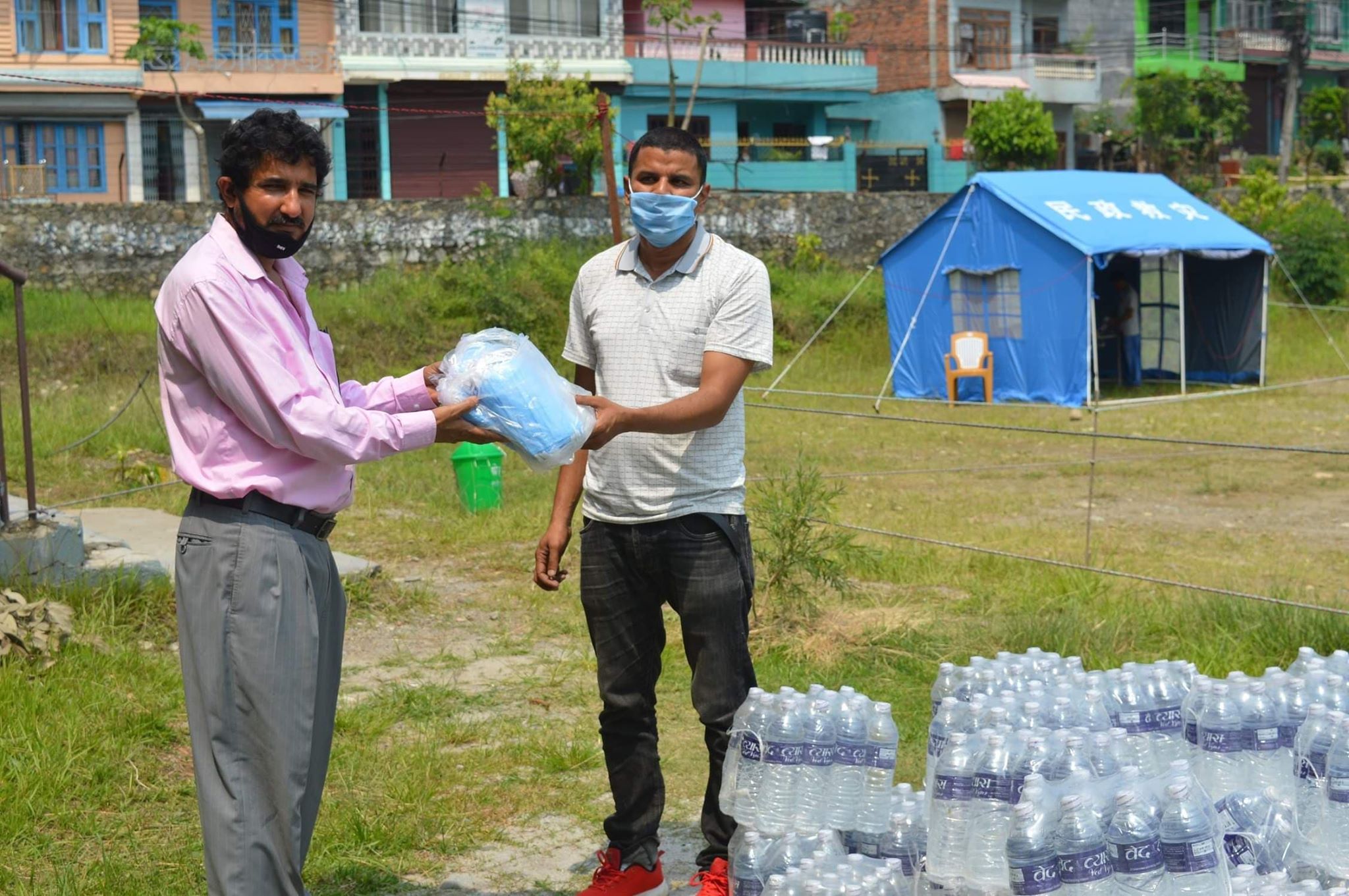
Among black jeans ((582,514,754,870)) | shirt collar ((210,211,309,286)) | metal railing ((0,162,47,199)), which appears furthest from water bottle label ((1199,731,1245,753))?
metal railing ((0,162,47,199))

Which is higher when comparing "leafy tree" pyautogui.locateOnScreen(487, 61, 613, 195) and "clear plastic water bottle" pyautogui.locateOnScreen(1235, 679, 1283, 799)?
"leafy tree" pyautogui.locateOnScreen(487, 61, 613, 195)

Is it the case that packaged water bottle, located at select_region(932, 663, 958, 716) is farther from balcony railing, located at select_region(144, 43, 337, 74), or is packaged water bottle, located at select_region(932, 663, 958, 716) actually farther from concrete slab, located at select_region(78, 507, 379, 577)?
balcony railing, located at select_region(144, 43, 337, 74)

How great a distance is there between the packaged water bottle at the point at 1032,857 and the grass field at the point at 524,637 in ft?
5.54

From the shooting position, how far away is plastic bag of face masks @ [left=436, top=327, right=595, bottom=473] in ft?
10.1

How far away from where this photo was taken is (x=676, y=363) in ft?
11.7

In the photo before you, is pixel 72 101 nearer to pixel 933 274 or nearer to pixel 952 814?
pixel 933 274

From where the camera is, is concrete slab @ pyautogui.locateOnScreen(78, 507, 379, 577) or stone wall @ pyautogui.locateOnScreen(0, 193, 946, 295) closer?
concrete slab @ pyautogui.locateOnScreen(78, 507, 379, 577)

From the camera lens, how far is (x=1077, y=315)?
1748 centimetres

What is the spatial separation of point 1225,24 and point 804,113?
55.4 feet

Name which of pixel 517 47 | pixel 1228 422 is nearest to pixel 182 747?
pixel 1228 422

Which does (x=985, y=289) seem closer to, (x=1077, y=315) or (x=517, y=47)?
(x=1077, y=315)

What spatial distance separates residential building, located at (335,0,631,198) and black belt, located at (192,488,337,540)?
25.7 metres

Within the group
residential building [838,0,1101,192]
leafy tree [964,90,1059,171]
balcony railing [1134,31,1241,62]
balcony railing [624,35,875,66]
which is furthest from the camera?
balcony railing [1134,31,1241,62]

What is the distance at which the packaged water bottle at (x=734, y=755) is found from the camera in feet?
11.4
